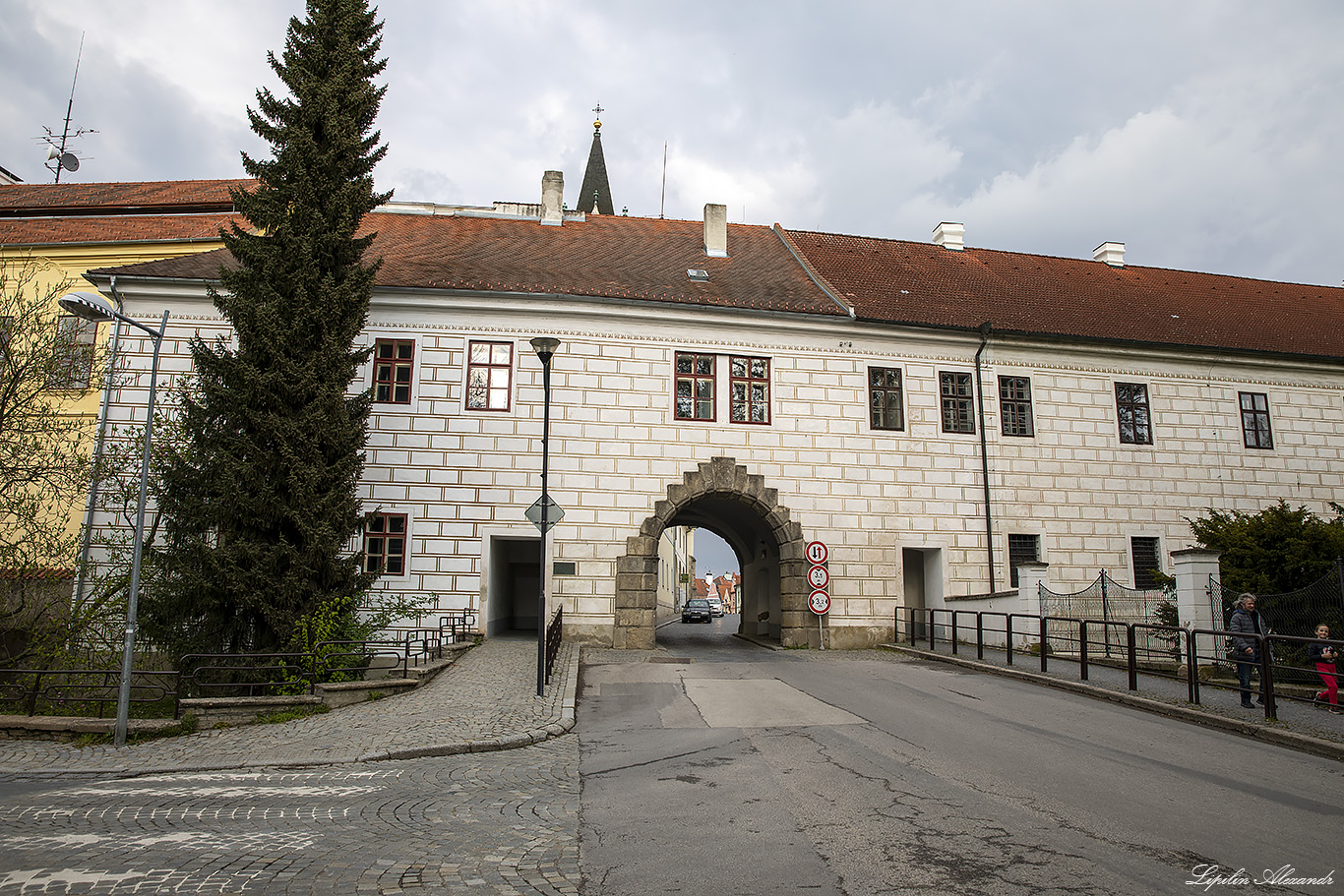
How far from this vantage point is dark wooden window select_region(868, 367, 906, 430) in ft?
74.6

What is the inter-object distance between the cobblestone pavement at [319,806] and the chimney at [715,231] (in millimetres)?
17388

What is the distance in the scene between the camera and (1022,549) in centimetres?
2292

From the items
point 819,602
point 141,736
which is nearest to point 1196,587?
point 819,602

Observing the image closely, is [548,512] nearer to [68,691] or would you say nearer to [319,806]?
[319,806]

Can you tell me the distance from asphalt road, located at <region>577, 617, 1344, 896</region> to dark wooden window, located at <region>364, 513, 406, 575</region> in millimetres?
9455

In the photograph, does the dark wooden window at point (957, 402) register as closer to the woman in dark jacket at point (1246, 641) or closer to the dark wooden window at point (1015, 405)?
the dark wooden window at point (1015, 405)

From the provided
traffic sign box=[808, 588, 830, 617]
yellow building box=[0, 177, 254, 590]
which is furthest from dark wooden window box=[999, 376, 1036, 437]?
yellow building box=[0, 177, 254, 590]

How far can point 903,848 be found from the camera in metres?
5.57

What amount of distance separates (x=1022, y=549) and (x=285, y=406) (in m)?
18.9

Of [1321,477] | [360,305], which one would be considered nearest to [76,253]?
[360,305]

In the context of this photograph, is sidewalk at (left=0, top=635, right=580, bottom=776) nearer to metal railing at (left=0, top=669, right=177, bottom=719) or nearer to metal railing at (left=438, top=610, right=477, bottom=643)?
metal railing at (left=0, top=669, right=177, bottom=719)

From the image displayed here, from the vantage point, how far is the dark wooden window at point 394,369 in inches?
814

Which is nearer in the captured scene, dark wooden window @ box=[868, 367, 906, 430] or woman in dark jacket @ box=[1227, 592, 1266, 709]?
woman in dark jacket @ box=[1227, 592, 1266, 709]

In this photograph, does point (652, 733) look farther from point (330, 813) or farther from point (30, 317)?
point (30, 317)
